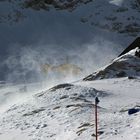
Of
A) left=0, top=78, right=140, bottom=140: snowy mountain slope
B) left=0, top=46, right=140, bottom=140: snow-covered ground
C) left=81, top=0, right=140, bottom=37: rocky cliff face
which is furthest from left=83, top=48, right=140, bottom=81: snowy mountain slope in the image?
left=81, top=0, right=140, bottom=37: rocky cliff face

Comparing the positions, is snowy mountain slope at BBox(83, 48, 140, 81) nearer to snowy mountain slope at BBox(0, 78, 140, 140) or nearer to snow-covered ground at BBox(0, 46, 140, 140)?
snow-covered ground at BBox(0, 46, 140, 140)

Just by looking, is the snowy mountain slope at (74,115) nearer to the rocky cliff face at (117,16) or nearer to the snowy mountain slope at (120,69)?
the snowy mountain slope at (120,69)

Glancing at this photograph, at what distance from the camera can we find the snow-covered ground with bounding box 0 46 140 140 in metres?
19.4

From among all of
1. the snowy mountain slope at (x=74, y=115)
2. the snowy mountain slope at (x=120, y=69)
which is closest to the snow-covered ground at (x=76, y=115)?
the snowy mountain slope at (x=74, y=115)

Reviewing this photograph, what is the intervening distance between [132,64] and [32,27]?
44294mm

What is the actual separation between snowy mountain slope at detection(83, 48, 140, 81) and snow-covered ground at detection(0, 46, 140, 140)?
3067mm

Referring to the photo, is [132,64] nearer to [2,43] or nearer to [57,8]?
[2,43]

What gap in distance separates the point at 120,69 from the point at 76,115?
1753cm

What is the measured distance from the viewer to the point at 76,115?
23141 millimetres

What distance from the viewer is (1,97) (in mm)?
41500

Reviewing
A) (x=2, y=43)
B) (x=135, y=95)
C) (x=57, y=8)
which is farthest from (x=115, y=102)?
(x=57, y=8)

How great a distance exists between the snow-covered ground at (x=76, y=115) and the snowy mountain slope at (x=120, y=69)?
3067 millimetres

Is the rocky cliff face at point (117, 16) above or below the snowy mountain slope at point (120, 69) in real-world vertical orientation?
above

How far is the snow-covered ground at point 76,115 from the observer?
63.5 feet
